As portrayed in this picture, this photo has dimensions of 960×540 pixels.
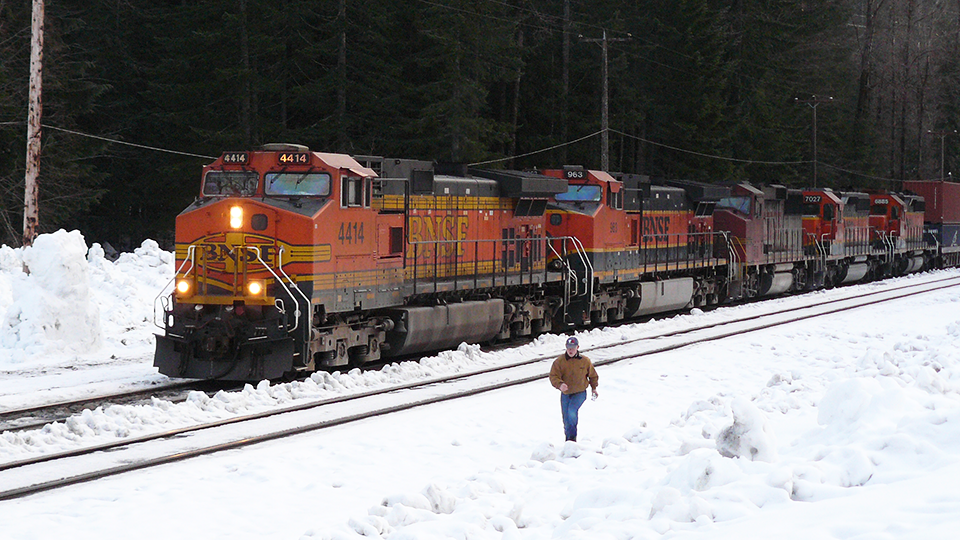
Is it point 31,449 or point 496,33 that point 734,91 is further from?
point 31,449

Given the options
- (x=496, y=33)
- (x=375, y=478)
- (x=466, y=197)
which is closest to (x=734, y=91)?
(x=496, y=33)

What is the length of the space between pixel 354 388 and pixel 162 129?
105ft

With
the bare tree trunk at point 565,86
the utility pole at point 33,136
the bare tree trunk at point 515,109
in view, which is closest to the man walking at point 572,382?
the utility pole at point 33,136

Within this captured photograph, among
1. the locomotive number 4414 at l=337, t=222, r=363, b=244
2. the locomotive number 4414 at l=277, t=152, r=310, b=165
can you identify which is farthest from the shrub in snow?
the locomotive number 4414 at l=277, t=152, r=310, b=165

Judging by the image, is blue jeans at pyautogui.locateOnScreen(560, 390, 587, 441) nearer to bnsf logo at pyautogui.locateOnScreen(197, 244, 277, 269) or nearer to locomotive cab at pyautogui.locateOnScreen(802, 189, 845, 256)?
bnsf logo at pyautogui.locateOnScreen(197, 244, 277, 269)

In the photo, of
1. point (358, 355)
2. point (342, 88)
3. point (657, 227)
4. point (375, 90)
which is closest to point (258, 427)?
point (358, 355)

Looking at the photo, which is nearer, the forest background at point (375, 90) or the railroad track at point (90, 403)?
the railroad track at point (90, 403)

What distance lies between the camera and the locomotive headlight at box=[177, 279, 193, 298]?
14.6m

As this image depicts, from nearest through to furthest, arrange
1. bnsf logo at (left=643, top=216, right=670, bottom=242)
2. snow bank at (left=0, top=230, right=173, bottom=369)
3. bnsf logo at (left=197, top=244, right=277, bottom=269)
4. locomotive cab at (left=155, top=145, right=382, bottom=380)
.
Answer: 1. locomotive cab at (left=155, top=145, right=382, bottom=380)
2. bnsf logo at (left=197, top=244, right=277, bottom=269)
3. snow bank at (left=0, top=230, right=173, bottom=369)
4. bnsf logo at (left=643, top=216, right=670, bottom=242)

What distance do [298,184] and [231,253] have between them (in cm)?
142

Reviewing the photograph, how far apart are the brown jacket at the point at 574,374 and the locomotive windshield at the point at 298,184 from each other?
5.50 m

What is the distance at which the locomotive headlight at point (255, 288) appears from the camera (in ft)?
46.9

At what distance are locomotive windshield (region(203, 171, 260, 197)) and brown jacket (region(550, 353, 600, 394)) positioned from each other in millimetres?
6369

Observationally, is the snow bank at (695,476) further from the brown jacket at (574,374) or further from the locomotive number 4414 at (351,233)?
the locomotive number 4414 at (351,233)
